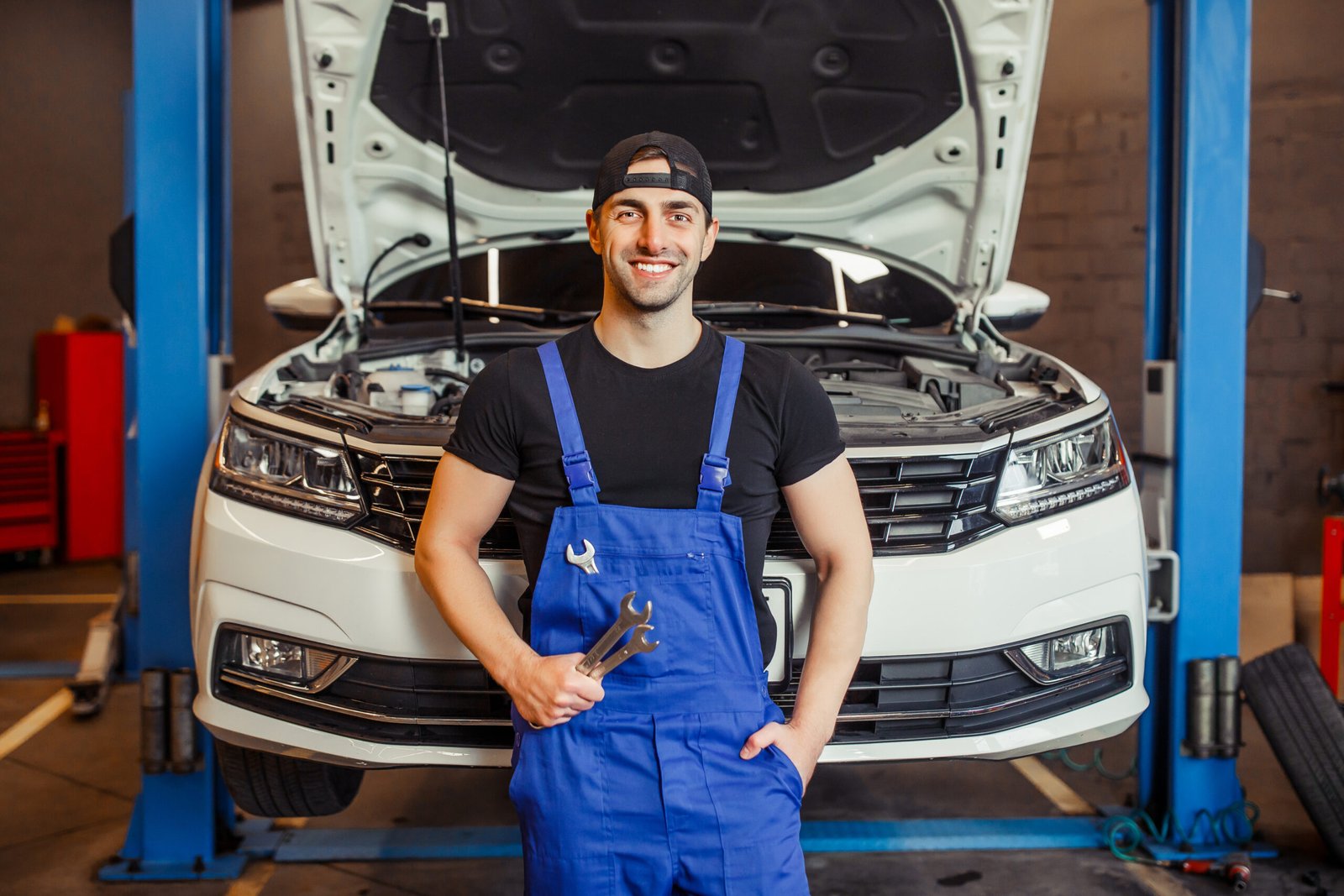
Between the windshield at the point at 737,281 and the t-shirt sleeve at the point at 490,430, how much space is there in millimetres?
1370

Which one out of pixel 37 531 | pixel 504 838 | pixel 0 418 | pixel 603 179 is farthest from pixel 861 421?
pixel 0 418

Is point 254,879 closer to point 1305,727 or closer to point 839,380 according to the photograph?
point 839,380

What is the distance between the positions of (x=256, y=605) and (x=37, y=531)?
591 centimetres

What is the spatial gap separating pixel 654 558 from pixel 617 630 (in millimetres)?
154

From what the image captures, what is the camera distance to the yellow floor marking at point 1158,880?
2.55m

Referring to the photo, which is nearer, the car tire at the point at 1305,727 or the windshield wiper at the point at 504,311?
the car tire at the point at 1305,727

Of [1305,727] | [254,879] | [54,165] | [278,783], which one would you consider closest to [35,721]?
[254,879]

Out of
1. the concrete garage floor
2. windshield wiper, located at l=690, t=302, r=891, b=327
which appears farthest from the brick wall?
windshield wiper, located at l=690, t=302, r=891, b=327

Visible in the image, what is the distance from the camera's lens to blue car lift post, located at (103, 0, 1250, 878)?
8.56ft

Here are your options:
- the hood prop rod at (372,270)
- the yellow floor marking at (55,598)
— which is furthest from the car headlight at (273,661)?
the yellow floor marking at (55,598)

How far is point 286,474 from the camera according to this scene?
204cm

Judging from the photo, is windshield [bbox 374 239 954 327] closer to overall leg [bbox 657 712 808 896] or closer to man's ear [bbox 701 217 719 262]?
man's ear [bbox 701 217 719 262]

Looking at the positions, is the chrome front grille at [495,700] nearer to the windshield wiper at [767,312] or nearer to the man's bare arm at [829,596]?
the man's bare arm at [829,596]

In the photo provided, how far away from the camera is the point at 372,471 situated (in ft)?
6.40
